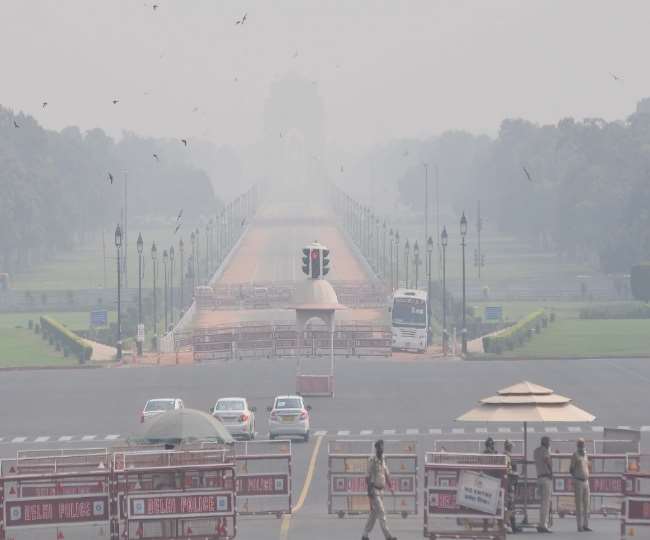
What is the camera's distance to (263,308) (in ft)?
401

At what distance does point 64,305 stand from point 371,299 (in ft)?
69.7

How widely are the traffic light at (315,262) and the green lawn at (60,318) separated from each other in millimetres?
30367

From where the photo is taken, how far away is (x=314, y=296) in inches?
3083

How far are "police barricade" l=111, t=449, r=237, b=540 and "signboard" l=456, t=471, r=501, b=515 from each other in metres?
3.48

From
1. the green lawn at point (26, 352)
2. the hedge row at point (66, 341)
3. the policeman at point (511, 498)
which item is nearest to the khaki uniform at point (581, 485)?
the policeman at point (511, 498)

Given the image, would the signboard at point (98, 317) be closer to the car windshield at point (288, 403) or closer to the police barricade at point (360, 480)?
the car windshield at point (288, 403)

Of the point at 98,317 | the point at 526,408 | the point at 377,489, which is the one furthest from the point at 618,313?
the point at 377,489

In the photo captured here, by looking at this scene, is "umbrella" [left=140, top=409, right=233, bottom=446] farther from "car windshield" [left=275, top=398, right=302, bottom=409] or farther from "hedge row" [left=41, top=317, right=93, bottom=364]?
"hedge row" [left=41, top=317, right=93, bottom=364]

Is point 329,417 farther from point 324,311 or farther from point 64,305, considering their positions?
point 64,305

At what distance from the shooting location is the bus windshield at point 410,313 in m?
90.6

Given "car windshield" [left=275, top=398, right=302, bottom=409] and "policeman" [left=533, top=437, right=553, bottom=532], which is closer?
"policeman" [left=533, top=437, right=553, bottom=532]

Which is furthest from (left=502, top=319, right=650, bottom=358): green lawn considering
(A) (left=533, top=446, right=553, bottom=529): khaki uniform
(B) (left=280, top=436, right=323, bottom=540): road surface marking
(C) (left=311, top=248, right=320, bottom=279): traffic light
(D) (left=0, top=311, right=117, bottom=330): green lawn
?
(A) (left=533, top=446, right=553, bottom=529): khaki uniform

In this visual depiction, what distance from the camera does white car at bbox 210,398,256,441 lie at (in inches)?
1991

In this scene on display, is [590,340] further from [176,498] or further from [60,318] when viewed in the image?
[176,498]
